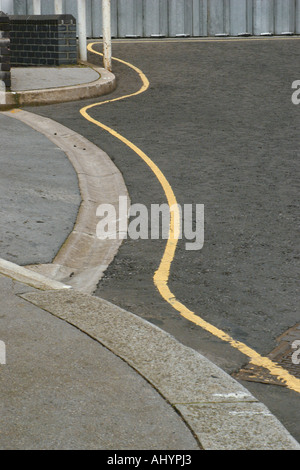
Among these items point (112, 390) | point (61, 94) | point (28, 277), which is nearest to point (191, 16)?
point (61, 94)

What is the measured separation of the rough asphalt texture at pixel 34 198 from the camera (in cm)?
812

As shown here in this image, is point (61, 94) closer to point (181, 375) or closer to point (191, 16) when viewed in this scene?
point (191, 16)

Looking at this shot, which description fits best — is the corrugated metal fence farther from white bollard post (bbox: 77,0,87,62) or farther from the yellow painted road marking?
the yellow painted road marking

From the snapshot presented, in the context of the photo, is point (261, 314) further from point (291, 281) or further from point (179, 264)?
point (179, 264)

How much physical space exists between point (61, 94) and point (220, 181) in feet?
21.5

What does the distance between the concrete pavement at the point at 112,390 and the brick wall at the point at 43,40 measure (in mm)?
13214

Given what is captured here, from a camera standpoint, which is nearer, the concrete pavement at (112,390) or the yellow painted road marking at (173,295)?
the concrete pavement at (112,390)

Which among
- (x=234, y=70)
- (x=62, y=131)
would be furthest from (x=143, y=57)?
(x=62, y=131)

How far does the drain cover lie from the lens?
17.9 ft

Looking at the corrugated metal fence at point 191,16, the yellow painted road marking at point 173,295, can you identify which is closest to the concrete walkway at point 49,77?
the yellow painted road marking at point 173,295

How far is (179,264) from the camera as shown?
311 inches

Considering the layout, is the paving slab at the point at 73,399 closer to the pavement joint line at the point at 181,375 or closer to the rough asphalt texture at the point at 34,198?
the pavement joint line at the point at 181,375

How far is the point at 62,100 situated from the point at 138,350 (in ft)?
37.6

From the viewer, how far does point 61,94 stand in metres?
16.2
